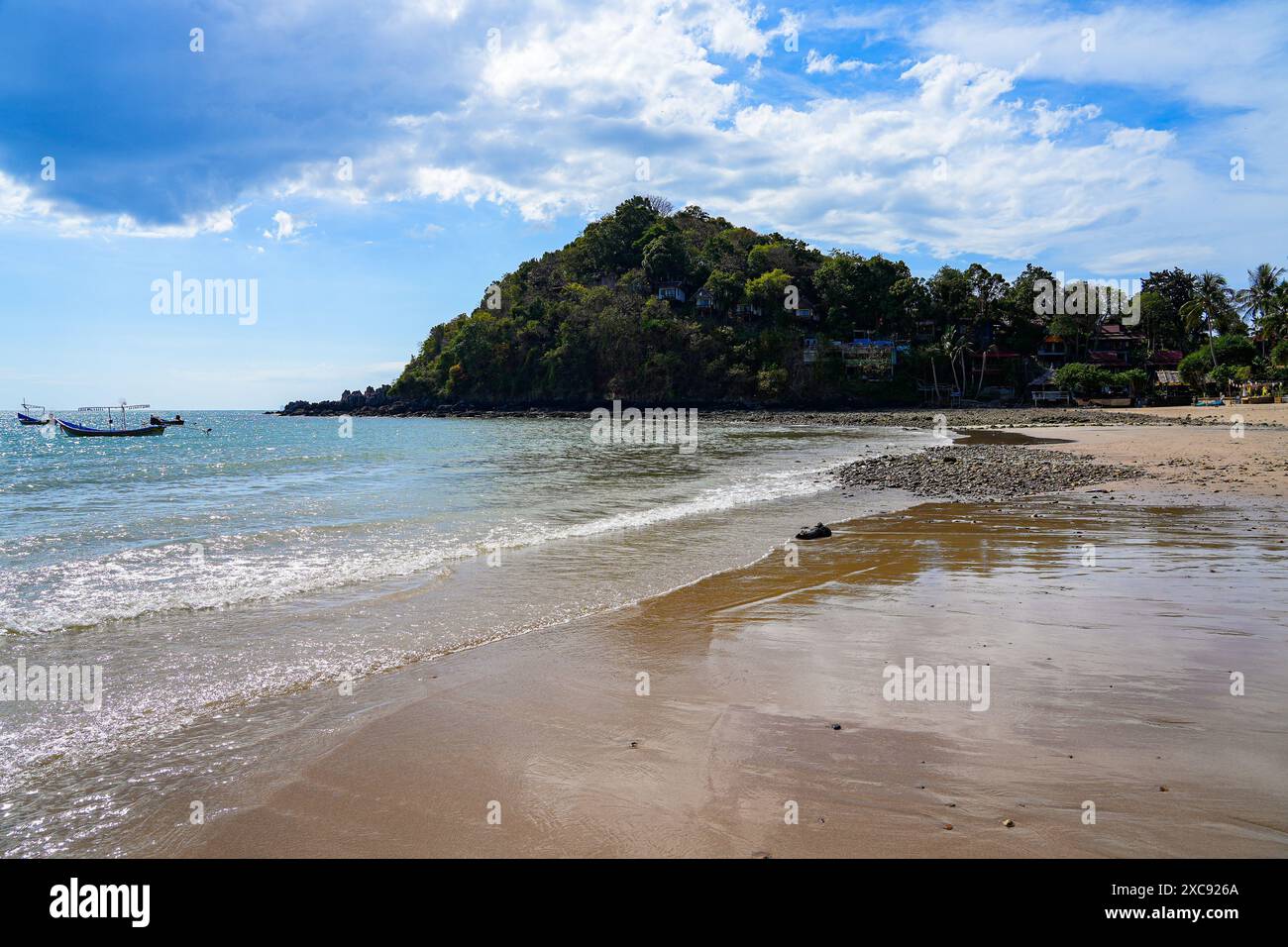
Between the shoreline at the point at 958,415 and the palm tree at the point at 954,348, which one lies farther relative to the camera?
the palm tree at the point at 954,348

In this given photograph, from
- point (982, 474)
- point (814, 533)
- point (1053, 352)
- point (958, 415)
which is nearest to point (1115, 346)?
point (1053, 352)

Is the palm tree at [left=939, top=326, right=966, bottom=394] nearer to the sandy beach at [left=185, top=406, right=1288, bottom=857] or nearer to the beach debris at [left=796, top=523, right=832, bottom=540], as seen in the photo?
the beach debris at [left=796, top=523, right=832, bottom=540]

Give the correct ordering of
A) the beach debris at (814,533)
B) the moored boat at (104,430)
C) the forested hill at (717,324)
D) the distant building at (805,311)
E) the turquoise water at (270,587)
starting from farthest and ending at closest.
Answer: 1. the distant building at (805,311)
2. the forested hill at (717,324)
3. the moored boat at (104,430)
4. the beach debris at (814,533)
5. the turquoise water at (270,587)

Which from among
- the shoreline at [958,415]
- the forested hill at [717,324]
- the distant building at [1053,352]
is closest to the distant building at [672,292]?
the forested hill at [717,324]

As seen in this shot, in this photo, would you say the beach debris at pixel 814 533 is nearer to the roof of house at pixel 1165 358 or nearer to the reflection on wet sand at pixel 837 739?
the reflection on wet sand at pixel 837 739

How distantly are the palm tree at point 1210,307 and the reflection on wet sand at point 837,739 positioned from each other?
8838 cm

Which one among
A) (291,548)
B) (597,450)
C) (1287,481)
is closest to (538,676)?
(291,548)

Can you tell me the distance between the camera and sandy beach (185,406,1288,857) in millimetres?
3744

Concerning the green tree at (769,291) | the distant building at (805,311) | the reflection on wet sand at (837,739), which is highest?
the green tree at (769,291)

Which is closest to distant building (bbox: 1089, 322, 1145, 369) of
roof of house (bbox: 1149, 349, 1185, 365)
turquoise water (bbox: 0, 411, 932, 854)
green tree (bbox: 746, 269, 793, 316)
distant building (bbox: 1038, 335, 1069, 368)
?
roof of house (bbox: 1149, 349, 1185, 365)

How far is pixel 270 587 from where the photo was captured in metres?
10.3

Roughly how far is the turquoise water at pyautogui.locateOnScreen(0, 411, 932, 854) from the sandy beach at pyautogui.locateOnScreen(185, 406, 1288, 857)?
97 centimetres

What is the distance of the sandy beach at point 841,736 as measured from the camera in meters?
3.74
